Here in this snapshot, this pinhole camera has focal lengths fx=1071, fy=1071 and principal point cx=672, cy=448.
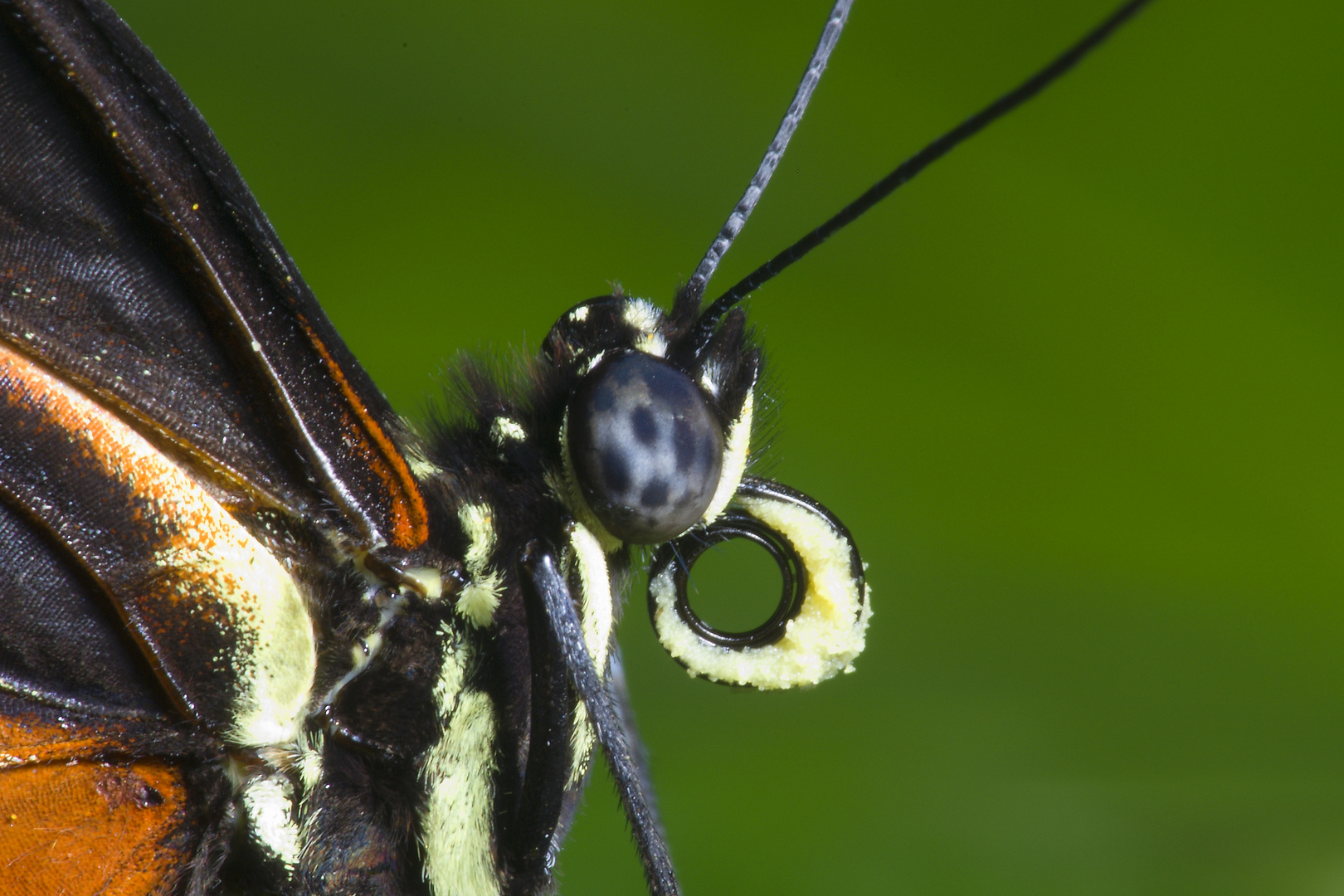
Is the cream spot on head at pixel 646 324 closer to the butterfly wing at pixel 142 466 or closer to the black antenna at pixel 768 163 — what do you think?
the black antenna at pixel 768 163

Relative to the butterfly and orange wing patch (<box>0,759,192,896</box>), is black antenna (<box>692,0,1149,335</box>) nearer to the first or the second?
the butterfly

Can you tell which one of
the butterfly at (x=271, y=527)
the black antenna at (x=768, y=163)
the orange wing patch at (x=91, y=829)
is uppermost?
the black antenna at (x=768, y=163)

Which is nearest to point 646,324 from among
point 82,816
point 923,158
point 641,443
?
point 641,443

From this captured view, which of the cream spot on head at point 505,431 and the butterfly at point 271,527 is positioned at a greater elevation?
the cream spot on head at point 505,431

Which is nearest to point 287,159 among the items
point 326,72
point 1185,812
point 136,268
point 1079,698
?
point 326,72

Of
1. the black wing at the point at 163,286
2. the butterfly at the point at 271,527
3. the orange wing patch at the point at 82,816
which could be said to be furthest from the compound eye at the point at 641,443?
the orange wing patch at the point at 82,816

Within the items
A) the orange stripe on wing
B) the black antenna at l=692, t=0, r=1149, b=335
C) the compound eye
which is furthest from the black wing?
the black antenna at l=692, t=0, r=1149, b=335

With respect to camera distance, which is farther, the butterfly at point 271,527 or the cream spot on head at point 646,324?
the cream spot on head at point 646,324

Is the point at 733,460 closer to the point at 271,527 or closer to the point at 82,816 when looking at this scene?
the point at 271,527
